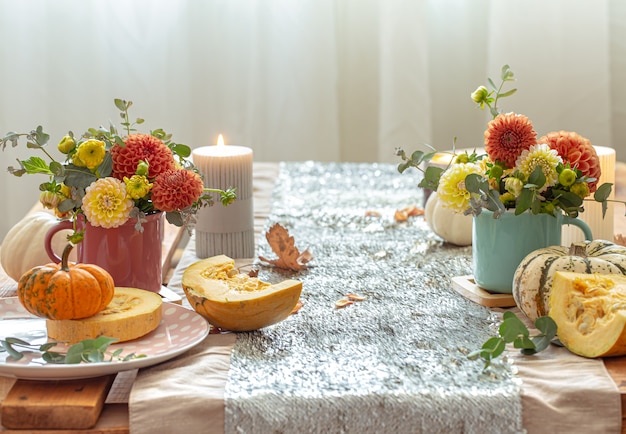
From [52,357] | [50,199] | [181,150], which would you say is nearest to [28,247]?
[50,199]

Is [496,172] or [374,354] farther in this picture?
[496,172]

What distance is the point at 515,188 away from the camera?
95 cm

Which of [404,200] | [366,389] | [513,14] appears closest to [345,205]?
[404,200]

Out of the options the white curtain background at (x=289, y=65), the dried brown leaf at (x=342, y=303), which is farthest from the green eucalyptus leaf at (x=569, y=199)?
the white curtain background at (x=289, y=65)

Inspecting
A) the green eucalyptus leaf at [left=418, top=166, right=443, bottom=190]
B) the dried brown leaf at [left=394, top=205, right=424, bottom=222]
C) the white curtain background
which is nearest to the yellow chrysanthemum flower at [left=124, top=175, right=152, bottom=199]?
the green eucalyptus leaf at [left=418, top=166, right=443, bottom=190]

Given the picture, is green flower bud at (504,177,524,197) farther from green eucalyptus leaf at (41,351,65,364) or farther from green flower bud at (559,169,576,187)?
green eucalyptus leaf at (41,351,65,364)

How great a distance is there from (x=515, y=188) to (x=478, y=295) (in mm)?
145

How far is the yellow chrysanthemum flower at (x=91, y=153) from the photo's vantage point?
0.94 meters

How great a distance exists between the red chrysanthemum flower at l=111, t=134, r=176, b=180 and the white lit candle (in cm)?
22

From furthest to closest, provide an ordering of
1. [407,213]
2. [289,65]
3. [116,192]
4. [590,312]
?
[289,65] → [407,213] → [116,192] → [590,312]

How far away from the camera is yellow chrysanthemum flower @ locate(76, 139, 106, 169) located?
941mm

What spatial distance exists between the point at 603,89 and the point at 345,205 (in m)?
1.13

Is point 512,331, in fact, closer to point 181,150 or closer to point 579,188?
point 579,188

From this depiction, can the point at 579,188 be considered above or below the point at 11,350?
above
